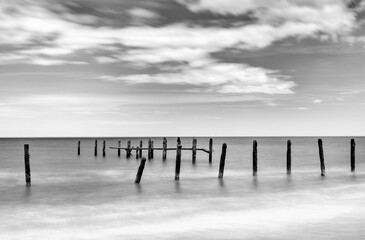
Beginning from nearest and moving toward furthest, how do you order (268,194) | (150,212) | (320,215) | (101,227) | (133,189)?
(101,227) < (320,215) < (150,212) < (268,194) < (133,189)

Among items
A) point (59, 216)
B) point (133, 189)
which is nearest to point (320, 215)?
point (59, 216)

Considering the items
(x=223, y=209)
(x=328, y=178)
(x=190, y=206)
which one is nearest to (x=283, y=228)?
(x=223, y=209)

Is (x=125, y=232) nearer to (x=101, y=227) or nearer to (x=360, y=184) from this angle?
(x=101, y=227)

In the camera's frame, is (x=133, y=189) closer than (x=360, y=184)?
Yes

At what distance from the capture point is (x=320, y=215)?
40.3 feet

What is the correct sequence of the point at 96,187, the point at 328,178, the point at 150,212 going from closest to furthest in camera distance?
the point at 150,212 → the point at 96,187 → the point at 328,178

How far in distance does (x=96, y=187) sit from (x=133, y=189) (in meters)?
2.27

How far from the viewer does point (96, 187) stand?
1977 cm

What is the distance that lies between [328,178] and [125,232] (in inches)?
607

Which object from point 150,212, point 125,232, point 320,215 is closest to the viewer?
point 125,232

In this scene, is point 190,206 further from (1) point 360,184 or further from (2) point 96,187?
(1) point 360,184

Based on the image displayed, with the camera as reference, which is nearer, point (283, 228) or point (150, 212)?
point (283, 228)

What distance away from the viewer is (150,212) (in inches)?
516

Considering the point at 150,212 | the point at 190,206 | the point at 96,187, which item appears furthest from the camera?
the point at 96,187
